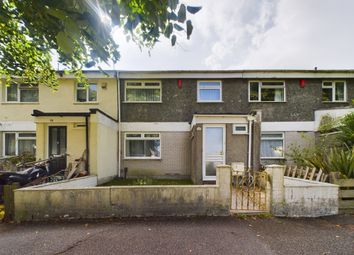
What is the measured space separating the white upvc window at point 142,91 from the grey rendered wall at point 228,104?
0.84ft

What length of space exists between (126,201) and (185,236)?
1.76 m

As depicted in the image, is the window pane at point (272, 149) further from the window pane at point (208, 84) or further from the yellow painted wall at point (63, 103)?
the yellow painted wall at point (63, 103)

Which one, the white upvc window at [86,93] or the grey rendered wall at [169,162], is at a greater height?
the white upvc window at [86,93]

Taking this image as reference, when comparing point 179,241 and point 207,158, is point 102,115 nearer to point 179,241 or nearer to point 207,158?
point 207,158

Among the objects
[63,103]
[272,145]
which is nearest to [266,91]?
[272,145]

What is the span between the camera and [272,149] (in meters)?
11.3

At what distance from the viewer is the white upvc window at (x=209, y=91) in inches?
458

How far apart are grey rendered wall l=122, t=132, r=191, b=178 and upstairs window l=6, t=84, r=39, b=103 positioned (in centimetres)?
643

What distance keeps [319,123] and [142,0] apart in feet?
37.8

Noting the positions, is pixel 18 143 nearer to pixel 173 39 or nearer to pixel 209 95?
pixel 209 95

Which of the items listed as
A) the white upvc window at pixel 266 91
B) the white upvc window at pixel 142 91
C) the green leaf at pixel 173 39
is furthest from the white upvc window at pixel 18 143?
the white upvc window at pixel 266 91

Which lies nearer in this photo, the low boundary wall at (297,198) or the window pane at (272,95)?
the low boundary wall at (297,198)

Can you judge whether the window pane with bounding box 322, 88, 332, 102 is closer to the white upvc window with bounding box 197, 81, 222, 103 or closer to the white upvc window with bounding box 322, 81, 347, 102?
the white upvc window with bounding box 322, 81, 347, 102

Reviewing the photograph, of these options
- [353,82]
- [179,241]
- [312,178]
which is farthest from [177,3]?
[353,82]
